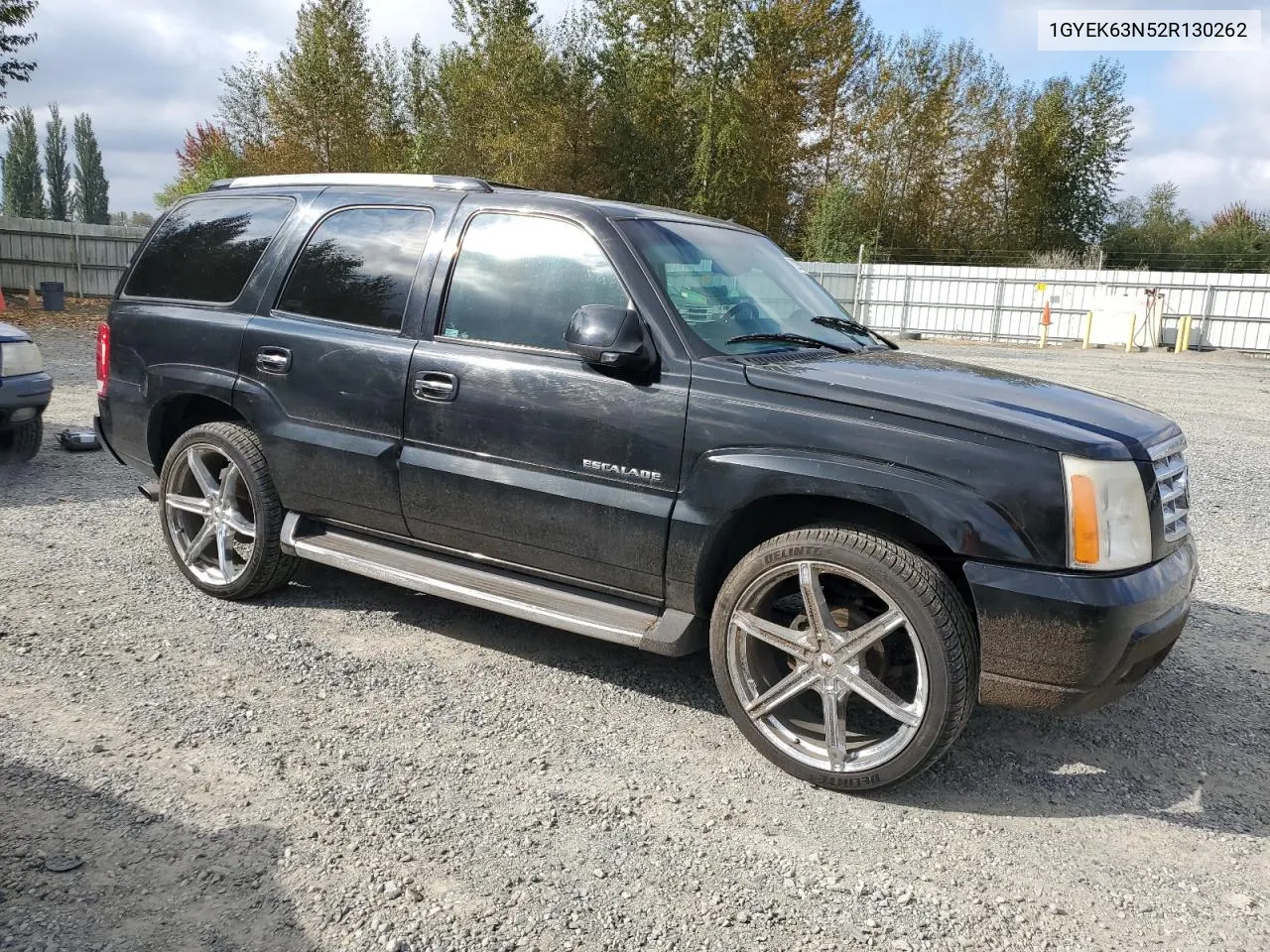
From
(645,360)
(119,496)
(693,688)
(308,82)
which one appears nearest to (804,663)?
(693,688)

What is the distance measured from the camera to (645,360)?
3480 mm

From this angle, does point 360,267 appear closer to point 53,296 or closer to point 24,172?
point 53,296

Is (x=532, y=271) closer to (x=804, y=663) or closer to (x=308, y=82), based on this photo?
(x=804, y=663)

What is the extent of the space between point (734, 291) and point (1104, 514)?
1.70 m

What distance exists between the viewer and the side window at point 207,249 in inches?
184

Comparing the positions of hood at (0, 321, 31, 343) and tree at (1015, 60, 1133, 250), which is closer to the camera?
hood at (0, 321, 31, 343)

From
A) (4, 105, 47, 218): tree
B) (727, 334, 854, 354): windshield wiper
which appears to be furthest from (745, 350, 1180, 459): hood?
(4, 105, 47, 218): tree

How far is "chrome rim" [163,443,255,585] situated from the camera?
4672 mm

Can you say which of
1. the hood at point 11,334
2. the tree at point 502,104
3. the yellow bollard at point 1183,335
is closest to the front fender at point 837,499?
the hood at point 11,334

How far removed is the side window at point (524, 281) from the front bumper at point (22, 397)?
4256 mm

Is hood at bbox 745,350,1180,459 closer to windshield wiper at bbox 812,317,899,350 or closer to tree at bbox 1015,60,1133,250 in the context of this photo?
windshield wiper at bbox 812,317,899,350

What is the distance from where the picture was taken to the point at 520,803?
3.06 metres

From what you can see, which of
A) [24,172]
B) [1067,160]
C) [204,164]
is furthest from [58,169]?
[1067,160]

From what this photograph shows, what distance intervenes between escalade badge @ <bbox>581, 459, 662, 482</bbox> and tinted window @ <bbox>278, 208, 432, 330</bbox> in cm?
115
